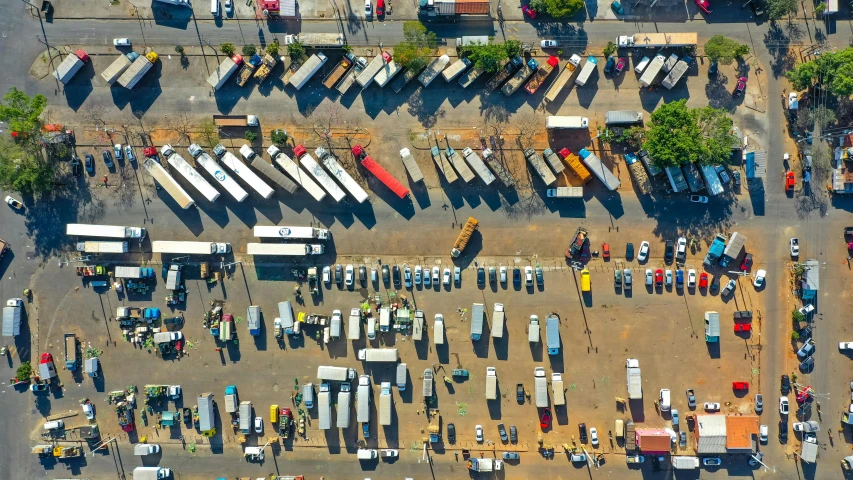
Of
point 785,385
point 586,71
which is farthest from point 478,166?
point 785,385

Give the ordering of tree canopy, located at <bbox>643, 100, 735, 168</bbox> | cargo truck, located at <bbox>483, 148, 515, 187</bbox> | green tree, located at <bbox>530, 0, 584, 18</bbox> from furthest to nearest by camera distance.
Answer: cargo truck, located at <bbox>483, 148, 515, 187</bbox> < green tree, located at <bbox>530, 0, 584, 18</bbox> < tree canopy, located at <bbox>643, 100, 735, 168</bbox>

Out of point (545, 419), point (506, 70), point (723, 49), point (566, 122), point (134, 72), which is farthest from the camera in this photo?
point (545, 419)

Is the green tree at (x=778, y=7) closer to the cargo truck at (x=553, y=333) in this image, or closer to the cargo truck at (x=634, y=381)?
the cargo truck at (x=553, y=333)

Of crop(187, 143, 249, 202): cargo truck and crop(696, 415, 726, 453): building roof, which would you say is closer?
crop(696, 415, 726, 453): building roof

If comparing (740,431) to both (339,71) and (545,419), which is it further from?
(339,71)

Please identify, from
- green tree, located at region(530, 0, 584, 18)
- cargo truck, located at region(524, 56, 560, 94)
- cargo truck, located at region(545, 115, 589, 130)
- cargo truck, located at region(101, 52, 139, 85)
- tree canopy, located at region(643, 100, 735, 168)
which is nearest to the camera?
tree canopy, located at region(643, 100, 735, 168)

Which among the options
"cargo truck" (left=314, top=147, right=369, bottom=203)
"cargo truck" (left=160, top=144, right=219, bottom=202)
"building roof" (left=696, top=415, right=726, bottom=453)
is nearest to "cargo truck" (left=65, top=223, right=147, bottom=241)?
"cargo truck" (left=160, top=144, right=219, bottom=202)

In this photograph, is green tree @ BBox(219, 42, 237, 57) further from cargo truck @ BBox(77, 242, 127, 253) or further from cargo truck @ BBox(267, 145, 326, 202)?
cargo truck @ BBox(77, 242, 127, 253)
